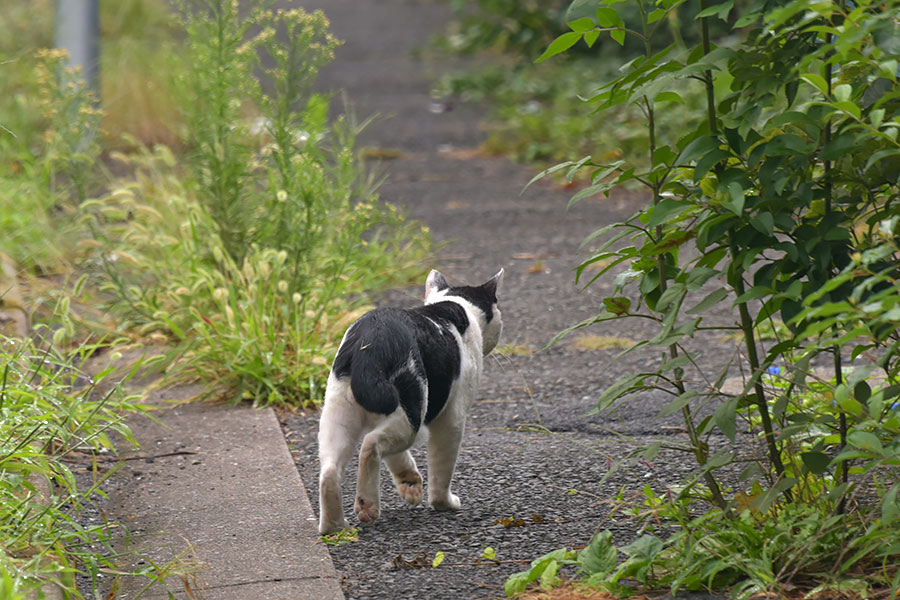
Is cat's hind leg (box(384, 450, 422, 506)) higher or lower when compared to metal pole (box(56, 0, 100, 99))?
lower

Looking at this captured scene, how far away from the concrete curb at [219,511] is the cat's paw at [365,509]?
14 cm

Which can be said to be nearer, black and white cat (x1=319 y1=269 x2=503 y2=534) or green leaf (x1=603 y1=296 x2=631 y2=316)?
green leaf (x1=603 y1=296 x2=631 y2=316)

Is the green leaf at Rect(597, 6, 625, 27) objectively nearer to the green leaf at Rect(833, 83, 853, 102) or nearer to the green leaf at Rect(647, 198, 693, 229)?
the green leaf at Rect(647, 198, 693, 229)

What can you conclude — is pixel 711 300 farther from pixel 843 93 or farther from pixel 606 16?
pixel 606 16

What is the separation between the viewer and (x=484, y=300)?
397 cm

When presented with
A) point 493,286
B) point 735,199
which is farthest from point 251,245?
point 735,199

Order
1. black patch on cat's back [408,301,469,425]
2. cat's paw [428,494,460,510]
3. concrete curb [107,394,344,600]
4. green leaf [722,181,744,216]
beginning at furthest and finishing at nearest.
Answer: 1. cat's paw [428,494,460,510]
2. black patch on cat's back [408,301,469,425]
3. concrete curb [107,394,344,600]
4. green leaf [722,181,744,216]

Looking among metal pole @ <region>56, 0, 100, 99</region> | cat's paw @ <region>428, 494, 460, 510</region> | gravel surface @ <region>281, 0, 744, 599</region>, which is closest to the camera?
gravel surface @ <region>281, 0, 744, 599</region>

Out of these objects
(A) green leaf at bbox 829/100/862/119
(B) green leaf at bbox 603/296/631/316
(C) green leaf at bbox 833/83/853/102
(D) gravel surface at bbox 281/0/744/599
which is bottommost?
(D) gravel surface at bbox 281/0/744/599

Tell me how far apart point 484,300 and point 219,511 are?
1.14 m

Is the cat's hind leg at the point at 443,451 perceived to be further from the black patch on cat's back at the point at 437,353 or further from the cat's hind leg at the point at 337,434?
the cat's hind leg at the point at 337,434

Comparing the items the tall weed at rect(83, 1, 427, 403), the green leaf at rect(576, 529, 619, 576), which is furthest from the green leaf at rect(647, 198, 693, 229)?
the tall weed at rect(83, 1, 427, 403)

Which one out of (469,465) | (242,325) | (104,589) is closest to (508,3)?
(242,325)

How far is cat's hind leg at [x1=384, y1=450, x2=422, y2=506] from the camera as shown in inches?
140
